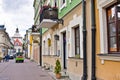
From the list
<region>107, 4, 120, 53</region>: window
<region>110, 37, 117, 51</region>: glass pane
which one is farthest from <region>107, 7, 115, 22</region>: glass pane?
<region>110, 37, 117, 51</region>: glass pane

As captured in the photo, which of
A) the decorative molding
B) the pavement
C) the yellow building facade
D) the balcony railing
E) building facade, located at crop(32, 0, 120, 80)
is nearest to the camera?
the decorative molding

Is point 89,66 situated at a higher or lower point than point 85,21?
lower

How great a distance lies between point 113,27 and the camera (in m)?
9.59

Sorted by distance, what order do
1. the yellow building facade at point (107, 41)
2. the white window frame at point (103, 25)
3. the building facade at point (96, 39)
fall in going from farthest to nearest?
the white window frame at point (103, 25) < the building facade at point (96, 39) < the yellow building facade at point (107, 41)

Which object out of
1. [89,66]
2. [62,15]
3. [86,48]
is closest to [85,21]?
[86,48]

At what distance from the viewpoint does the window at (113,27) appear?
30.3 ft

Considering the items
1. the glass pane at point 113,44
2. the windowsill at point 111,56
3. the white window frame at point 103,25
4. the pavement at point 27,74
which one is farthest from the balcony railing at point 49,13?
the glass pane at point 113,44

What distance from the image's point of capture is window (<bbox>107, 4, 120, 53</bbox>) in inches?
363

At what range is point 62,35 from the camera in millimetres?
18844

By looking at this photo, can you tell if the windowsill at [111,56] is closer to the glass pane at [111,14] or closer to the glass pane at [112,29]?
the glass pane at [112,29]

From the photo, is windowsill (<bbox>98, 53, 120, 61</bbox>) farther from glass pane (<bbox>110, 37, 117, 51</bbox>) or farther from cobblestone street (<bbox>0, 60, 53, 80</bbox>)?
cobblestone street (<bbox>0, 60, 53, 80</bbox>)

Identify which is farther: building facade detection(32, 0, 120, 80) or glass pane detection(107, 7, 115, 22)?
glass pane detection(107, 7, 115, 22)

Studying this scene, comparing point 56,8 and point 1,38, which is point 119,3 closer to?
point 56,8

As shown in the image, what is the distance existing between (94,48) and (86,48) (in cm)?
134
